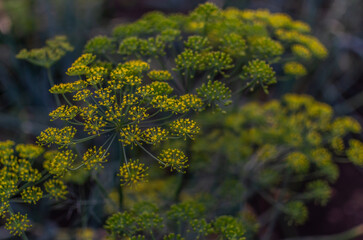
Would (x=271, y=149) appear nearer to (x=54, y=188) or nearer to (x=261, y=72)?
(x=261, y=72)

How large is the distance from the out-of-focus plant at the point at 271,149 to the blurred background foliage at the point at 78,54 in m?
0.30

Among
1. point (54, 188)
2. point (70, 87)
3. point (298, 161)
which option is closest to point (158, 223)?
point (54, 188)

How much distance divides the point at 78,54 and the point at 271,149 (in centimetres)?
164

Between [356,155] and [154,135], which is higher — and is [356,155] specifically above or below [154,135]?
below

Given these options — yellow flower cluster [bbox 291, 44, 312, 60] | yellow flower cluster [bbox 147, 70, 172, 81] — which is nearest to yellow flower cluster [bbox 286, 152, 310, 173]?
yellow flower cluster [bbox 291, 44, 312, 60]

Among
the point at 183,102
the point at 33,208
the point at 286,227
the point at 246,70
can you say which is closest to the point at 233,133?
the point at 286,227

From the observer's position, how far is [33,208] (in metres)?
2.11

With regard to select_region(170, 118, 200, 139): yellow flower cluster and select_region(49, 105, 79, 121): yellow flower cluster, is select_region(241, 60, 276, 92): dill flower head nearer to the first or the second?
select_region(170, 118, 200, 139): yellow flower cluster

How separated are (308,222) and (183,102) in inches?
79.9

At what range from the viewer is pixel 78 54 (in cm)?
246

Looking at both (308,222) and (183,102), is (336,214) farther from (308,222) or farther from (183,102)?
(183,102)

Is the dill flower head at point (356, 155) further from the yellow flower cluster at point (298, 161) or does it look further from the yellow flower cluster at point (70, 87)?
the yellow flower cluster at point (70, 87)

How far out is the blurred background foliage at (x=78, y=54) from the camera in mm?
2572

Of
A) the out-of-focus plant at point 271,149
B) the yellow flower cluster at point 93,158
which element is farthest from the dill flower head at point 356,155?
the yellow flower cluster at point 93,158
